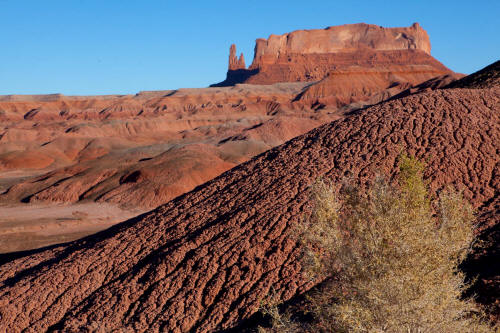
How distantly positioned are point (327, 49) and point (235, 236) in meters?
167

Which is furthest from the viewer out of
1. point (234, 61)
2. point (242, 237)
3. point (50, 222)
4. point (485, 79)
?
point (234, 61)

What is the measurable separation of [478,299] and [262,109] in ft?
352

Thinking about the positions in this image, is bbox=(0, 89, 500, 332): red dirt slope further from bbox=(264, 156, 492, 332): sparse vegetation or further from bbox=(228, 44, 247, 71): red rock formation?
bbox=(228, 44, 247, 71): red rock formation

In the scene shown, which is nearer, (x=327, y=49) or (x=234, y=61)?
(x=327, y=49)

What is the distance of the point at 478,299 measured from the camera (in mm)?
10062

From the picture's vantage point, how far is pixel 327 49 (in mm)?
173125

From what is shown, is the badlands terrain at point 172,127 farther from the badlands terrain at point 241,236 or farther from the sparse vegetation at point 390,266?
the sparse vegetation at point 390,266

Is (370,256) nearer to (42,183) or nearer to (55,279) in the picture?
(55,279)

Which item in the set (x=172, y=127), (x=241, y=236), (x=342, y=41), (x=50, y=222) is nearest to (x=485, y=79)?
(x=241, y=236)

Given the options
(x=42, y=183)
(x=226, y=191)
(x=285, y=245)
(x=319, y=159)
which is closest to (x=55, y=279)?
(x=226, y=191)

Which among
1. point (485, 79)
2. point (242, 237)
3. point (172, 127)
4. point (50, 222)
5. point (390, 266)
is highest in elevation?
point (172, 127)

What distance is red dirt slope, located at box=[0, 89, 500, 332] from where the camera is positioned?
13.0 meters

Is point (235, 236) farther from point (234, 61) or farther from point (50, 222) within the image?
point (234, 61)

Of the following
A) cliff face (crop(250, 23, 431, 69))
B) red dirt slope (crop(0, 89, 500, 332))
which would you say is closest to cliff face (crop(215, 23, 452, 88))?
cliff face (crop(250, 23, 431, 69))
